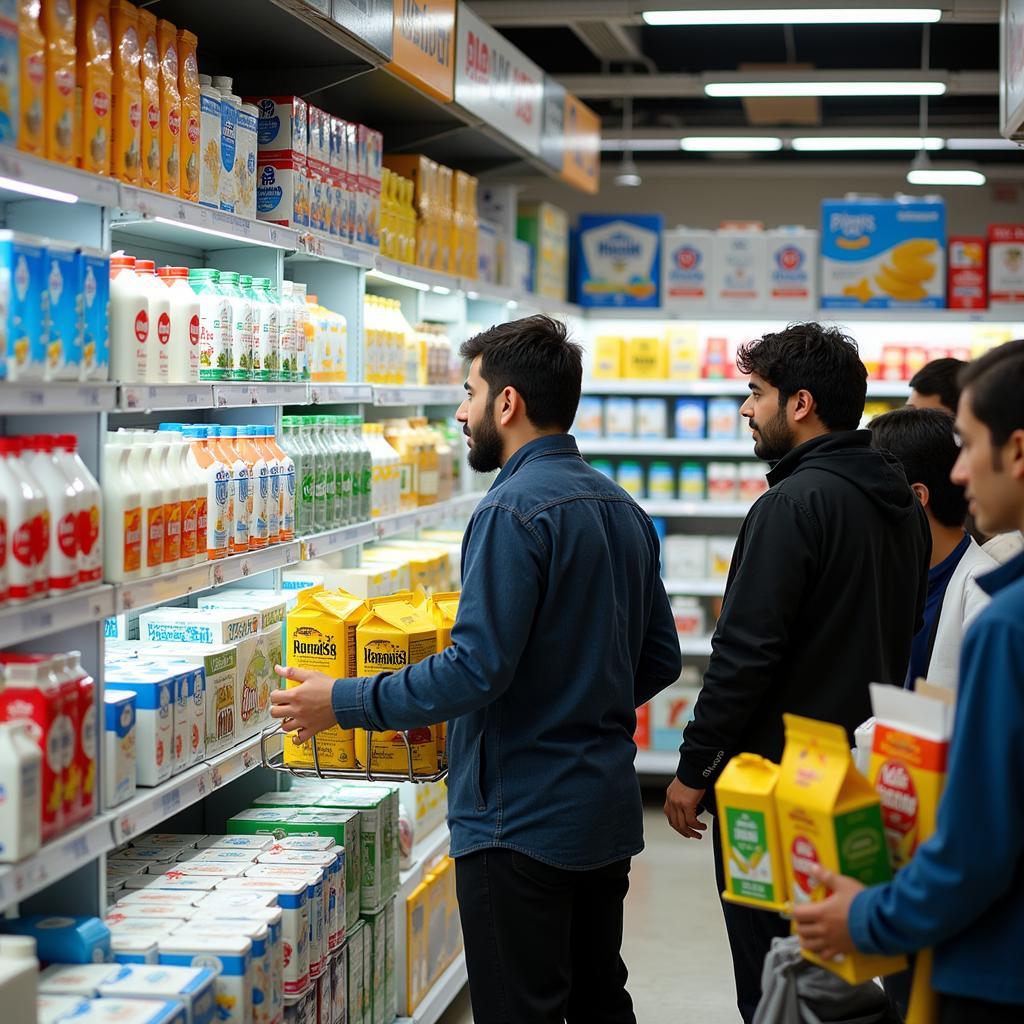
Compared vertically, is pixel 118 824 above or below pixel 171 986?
above

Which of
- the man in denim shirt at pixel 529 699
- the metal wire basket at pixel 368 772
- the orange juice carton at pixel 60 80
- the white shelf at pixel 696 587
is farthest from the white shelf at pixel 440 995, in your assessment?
the white shelf at pixel 696 587

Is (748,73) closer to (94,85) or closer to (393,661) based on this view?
(393,661)

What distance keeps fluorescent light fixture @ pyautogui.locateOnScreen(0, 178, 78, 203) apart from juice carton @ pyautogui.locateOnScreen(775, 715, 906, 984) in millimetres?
1619

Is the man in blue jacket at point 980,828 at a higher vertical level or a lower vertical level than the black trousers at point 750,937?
higher

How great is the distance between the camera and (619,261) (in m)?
8.14

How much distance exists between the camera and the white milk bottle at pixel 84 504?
2499mm

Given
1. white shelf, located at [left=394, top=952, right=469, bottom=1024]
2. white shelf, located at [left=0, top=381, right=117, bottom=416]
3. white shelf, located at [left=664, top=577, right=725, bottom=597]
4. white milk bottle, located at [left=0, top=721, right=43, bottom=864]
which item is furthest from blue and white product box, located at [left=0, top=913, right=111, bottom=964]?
white shelf, located at [left=664, top=577, right=725, bottom=597]

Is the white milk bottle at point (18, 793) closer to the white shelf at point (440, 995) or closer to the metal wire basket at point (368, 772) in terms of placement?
the metal wire basket at point (368, 772)

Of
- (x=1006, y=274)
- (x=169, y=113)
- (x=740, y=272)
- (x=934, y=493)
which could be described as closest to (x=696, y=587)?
(x=740, y=272)

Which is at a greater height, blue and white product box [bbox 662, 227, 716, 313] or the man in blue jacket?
blue and white product box [bbox 662, 227, 716, 313]

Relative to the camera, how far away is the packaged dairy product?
2.67 metres

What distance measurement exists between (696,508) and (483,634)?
5.14 metres

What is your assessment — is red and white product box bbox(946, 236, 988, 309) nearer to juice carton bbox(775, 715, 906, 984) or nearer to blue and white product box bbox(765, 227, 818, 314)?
blue and white product box bbox(765, 227, 818, 314)

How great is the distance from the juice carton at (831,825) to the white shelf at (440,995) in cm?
234
